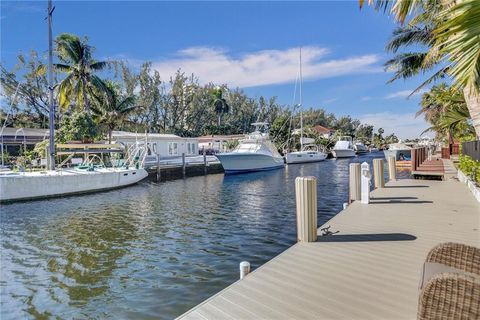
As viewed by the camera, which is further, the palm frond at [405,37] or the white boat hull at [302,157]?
the white boat hull at [302,157]

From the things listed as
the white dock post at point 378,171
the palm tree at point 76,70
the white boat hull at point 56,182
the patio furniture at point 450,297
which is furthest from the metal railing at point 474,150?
the palm tree at point 76,70

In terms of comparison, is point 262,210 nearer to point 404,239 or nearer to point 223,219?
point 223,219

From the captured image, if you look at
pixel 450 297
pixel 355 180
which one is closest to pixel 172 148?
pixel 355 180

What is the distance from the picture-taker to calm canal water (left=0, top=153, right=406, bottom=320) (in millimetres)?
5442

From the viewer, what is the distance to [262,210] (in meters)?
12.9

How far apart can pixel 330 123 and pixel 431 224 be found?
348 ft

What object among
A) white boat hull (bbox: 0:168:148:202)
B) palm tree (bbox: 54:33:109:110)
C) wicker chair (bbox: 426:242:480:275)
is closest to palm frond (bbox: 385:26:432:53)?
wicker chair (bbox: 426:242:480:275)

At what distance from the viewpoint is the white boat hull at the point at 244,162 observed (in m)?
30.7

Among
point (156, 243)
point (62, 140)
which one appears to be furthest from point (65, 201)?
point (62, 140)

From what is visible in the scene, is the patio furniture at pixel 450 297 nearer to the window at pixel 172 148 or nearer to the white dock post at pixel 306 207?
the white dock post at pixel 306 207

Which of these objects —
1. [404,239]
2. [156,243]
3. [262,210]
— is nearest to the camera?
[404,239]

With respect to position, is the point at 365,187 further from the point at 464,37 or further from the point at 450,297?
the point at 450,297

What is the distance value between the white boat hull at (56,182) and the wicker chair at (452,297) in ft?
60.8

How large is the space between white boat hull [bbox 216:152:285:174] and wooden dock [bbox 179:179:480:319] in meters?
23.5
